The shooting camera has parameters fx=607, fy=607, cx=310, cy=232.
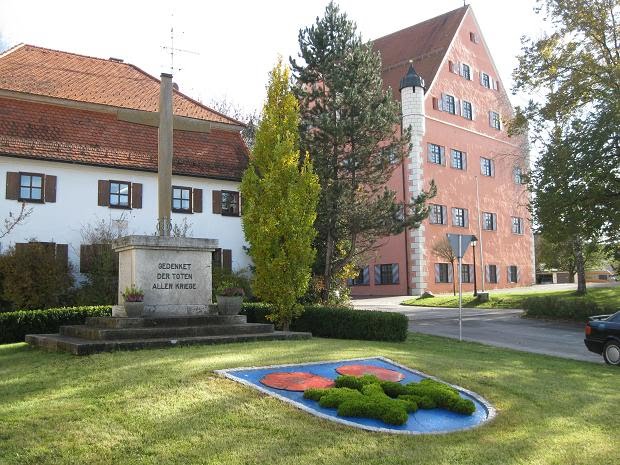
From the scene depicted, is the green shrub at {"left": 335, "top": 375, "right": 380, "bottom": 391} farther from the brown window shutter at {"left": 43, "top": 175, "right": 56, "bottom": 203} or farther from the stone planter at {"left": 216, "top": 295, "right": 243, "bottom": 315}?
the brown window shutter at {"left": 43, "top": 175, "right": 56, "bottom": 203}

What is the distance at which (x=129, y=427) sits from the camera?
5.77 metres

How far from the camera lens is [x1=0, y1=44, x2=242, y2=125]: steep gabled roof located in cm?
2464

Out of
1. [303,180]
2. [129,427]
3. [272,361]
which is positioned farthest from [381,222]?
[129,427]

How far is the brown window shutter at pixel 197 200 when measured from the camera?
26.2m

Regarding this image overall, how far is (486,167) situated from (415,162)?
9.37 metres

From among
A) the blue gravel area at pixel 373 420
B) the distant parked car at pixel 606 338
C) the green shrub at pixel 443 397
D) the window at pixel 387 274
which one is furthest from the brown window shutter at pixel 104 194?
the window at pixel 387 274

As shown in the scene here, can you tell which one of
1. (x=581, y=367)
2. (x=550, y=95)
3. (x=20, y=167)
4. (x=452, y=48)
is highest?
(x=452, y=48)

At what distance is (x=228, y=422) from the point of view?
19.6ft

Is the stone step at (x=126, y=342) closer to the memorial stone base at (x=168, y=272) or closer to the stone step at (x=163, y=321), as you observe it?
the stone step at (x=163, y=321)

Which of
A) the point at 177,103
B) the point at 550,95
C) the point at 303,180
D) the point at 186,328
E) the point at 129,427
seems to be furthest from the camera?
the point at 177,103

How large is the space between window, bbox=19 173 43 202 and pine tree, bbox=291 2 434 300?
1032cm

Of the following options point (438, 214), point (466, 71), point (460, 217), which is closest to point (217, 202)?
point (438, 214)

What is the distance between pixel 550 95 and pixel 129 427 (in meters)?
25.3

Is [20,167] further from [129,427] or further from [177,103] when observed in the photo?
[129,427]
